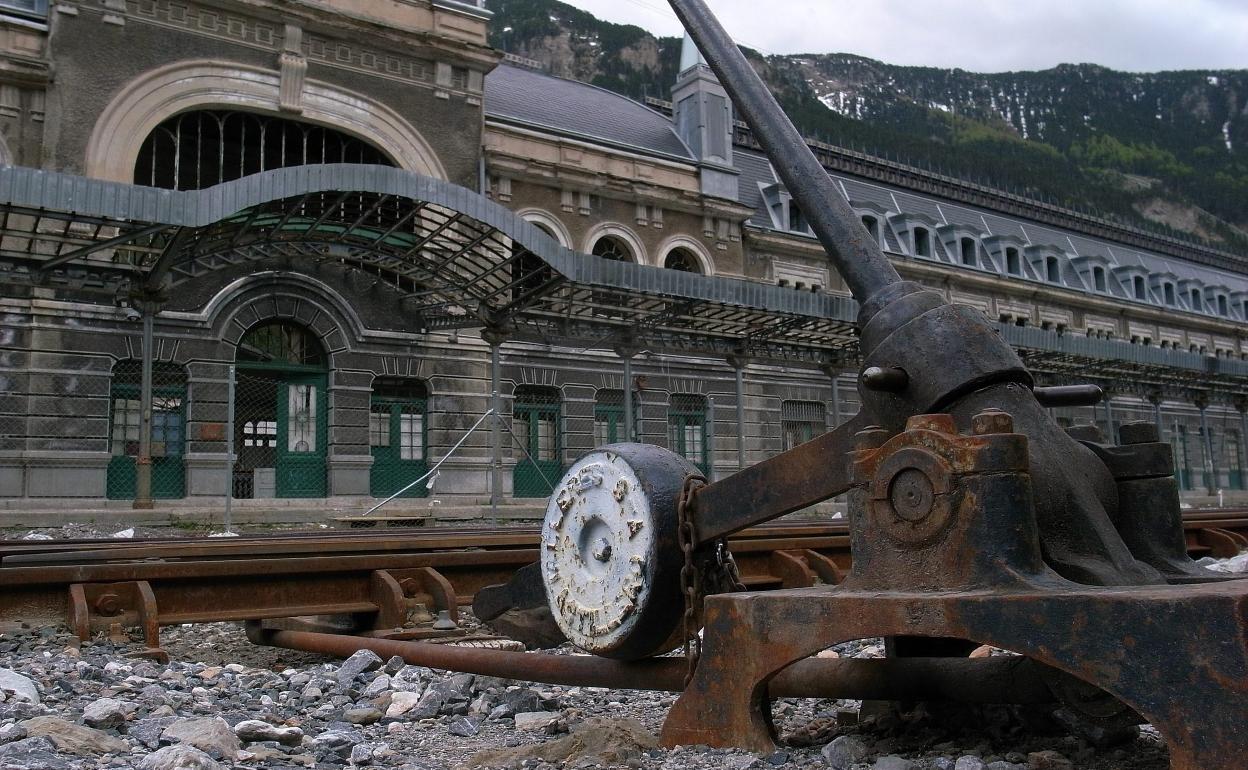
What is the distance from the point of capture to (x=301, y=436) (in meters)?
20.3

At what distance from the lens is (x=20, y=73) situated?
17.7 meters

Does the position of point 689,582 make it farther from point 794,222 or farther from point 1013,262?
point 1013,262

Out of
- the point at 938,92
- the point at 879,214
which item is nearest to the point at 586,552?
the point at 879,214

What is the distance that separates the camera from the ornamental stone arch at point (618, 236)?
82.9ft

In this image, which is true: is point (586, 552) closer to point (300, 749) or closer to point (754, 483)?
point (754, 483)

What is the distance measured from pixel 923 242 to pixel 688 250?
43.3 feet

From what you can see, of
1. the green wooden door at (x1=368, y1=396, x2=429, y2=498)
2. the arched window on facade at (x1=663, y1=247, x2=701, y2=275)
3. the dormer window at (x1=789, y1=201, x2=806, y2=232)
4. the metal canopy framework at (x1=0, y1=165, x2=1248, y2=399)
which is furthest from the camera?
the dormer window at (x1=789, y1=201, x2=806, y2=232)

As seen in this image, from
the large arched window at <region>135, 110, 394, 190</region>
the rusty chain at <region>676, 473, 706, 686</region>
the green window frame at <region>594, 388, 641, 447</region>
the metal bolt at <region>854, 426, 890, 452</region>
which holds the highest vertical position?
the large arched window at <region>135, 110, 394, 190</region>

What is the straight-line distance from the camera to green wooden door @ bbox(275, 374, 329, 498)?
19.9 m

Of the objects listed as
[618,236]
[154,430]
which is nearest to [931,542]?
[154,430]

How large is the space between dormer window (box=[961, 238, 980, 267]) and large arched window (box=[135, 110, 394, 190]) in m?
24.6

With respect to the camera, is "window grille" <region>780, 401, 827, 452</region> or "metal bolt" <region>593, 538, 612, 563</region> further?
"window grille" <region>780, 401, 827, 452</region>

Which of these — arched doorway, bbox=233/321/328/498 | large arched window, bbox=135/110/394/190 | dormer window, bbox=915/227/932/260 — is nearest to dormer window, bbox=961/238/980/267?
dormer window, bbox=915/227/932/260

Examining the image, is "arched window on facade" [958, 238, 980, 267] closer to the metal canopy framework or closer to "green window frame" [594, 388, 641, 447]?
the metal canopy framework
